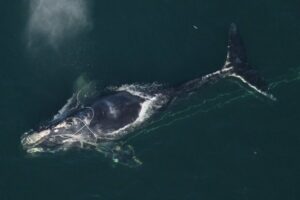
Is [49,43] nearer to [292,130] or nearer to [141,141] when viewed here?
[141,141]

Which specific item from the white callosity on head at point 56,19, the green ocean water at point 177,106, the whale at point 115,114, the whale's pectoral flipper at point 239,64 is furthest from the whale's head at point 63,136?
the whale's pectoral flipper at point 239,64

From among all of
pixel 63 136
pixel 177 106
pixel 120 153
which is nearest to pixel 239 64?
pixel 177 106

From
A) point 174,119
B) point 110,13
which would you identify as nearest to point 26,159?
point 174,119

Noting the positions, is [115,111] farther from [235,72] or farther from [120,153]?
[235,72]

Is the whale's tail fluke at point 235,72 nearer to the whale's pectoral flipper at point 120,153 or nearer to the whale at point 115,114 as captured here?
the whale at point 115,114

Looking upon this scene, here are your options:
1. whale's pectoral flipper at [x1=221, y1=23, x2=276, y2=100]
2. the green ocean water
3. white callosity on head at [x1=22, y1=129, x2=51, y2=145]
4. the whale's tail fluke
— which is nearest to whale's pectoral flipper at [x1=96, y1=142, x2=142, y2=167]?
the green ocean water

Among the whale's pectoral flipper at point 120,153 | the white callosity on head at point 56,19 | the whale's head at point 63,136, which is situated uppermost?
the white callosity on head at point 56,19

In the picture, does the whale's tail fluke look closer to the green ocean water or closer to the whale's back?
the green ocean water

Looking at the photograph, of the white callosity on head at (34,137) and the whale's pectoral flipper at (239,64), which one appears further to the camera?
the whale's pectoral flipper at (239,64)
